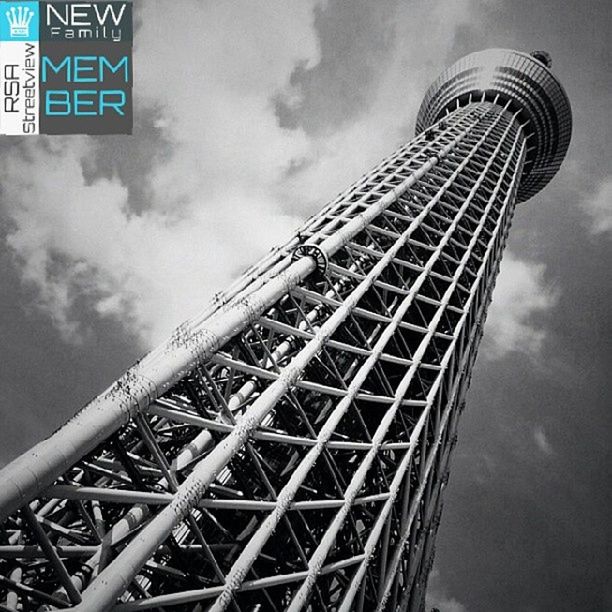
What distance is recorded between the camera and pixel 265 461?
12.4 m

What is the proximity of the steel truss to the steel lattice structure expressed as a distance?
4cm

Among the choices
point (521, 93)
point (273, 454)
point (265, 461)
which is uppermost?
point (521, 93)

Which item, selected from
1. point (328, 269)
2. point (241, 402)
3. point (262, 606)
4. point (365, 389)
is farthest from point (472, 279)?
point (262, 606)

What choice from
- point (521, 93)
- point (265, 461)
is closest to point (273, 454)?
point (265, 461)

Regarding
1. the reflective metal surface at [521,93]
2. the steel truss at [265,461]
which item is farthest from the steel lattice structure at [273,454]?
the reflective metal surface at [521,93]

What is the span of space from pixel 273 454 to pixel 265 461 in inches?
73.6

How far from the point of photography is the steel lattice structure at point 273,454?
7.23 meters

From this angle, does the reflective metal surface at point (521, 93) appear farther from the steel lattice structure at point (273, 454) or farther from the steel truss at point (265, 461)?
the steel truss at point (265, 461)

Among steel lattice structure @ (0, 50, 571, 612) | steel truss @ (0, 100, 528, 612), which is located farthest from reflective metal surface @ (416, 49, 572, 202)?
steel truss @ (0, 100, 528, 612)

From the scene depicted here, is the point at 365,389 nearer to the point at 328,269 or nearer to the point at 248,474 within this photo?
the point at 328,269

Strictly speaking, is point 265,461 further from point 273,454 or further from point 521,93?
point 521,93

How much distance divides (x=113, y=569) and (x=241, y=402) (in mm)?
6399

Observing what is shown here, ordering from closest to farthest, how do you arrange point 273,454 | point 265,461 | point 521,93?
point 265,461 < point 273,454 < point 521,93

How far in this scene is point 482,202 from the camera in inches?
1358
